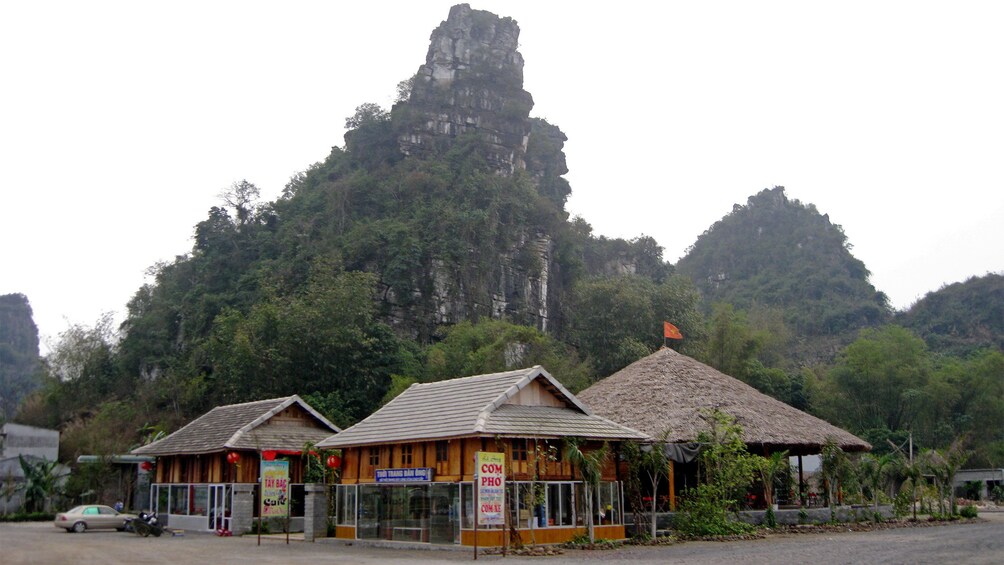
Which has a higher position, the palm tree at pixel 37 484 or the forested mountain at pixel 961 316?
the forested mountain at pixel 961 316

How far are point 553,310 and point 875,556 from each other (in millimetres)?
49038

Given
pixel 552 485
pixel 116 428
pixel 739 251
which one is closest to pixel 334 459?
pixel 552 485

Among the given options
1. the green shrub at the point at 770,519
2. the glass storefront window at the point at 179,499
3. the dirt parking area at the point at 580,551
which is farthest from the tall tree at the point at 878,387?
the glass storefront window at the point at 179,499

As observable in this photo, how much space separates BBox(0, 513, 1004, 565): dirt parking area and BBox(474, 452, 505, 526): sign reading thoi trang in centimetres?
84

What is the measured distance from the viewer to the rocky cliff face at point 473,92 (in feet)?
230

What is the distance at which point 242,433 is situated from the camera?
26.7m

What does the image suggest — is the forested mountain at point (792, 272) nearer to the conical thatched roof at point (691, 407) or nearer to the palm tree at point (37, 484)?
the conical thatched roof at point (691, 407)

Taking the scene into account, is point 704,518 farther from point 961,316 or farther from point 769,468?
point 961,316

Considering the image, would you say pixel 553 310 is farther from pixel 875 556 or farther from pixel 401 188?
pixel 875 556

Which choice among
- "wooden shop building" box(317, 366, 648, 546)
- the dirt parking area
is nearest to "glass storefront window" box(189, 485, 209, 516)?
the dirt parking area

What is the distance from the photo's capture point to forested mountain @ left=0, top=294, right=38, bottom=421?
104 m

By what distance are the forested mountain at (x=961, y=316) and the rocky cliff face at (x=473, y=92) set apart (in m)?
40.1

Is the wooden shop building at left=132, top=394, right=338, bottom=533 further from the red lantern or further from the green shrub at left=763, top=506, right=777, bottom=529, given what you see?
the green shrub at left=763, top=506, right=777, bottom=529

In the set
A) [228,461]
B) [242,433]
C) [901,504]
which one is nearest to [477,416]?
[242,433]
